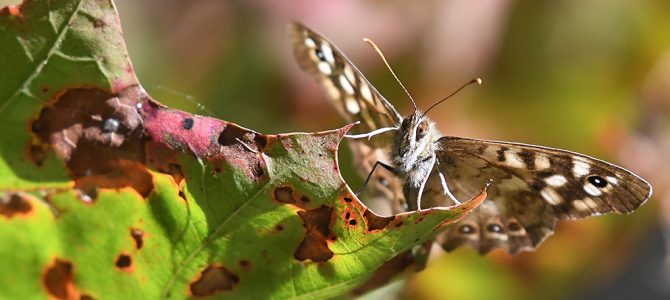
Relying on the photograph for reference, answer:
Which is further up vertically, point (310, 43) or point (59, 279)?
point (310, 43)

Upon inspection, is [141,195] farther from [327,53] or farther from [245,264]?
[327,53]

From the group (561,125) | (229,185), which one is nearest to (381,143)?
(229,185)

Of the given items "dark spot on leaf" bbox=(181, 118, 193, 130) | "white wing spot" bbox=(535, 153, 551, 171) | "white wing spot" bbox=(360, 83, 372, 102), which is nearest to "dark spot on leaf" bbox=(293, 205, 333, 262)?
"dark spot on leaf" bbox=(181, 118, 193, 130)

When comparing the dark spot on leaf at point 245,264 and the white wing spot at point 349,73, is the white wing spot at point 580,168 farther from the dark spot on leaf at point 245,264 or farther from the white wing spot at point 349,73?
the dark spot on leaf at point 245,264

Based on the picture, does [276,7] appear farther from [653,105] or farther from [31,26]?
[31,26]

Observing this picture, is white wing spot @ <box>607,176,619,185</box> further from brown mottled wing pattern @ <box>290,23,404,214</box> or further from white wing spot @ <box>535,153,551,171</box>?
brown mottled wing pattern @ <box>290,23,404,214</box>

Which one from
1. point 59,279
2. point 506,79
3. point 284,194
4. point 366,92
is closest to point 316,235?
point 284,194
